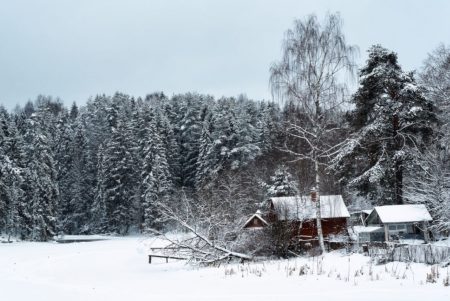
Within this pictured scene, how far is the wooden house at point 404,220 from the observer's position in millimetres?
30219

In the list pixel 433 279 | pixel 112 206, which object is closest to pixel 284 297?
pixel 433 279

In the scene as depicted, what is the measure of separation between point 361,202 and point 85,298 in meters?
49.5

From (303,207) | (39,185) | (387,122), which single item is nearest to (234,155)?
(39,185)

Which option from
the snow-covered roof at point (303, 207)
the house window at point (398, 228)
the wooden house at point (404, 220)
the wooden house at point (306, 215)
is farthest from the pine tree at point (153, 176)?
the wooden house at point (404, 220)

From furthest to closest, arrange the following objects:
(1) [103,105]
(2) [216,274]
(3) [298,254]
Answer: (1) [103,105] < (3) [298,254] < (2) [216,274]

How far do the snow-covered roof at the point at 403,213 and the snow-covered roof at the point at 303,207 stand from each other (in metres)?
3.40

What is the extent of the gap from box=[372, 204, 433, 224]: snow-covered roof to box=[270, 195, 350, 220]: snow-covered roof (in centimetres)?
340

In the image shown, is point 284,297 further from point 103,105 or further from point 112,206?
point 103,105

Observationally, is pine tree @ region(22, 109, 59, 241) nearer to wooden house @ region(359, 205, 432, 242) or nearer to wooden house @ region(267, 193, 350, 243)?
wooden house @ region(267, 193, 350, 243)

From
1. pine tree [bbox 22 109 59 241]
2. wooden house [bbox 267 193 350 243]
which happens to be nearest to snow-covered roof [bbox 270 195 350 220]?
wooden house [bbox 267 193 350 243]

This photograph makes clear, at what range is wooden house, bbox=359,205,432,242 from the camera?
99.1 feet

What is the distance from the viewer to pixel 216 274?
18.7 m

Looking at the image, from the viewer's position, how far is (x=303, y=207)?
29.4 m

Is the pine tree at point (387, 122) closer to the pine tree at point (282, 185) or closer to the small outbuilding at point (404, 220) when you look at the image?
the small outbuilding at point (404, 220)
